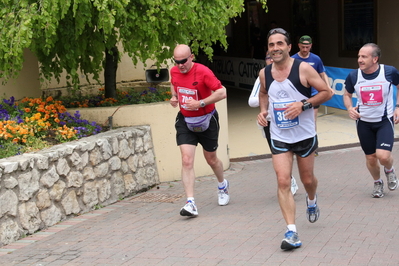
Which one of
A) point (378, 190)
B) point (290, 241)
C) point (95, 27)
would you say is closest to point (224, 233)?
point (290, 241)

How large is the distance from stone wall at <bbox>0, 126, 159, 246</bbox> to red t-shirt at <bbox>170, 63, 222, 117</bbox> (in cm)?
132

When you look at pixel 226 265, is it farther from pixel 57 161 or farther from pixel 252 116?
pixel 252 116

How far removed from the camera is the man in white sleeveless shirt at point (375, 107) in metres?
6.74

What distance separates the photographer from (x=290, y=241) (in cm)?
508

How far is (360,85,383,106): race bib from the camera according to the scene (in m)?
6.76

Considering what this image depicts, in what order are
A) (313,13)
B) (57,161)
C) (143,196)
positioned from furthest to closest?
(313,13) < (143,196) < (57,161)

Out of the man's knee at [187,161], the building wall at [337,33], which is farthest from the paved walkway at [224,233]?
the building wall at [337,33]

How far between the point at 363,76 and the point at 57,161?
3538 mm

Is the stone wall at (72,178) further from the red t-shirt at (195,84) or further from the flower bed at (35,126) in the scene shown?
the red t-shirt at (195,84)

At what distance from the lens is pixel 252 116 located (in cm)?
1395

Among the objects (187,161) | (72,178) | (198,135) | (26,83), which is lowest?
(72,178)

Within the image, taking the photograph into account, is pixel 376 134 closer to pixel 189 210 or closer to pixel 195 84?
pixel 195 84

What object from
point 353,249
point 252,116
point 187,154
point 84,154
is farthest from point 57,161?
point 252,116

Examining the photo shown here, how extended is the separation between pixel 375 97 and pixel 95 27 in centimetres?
393
